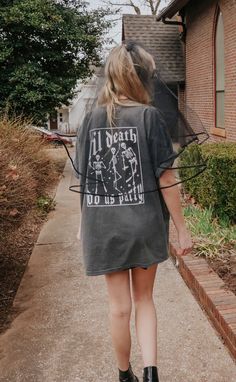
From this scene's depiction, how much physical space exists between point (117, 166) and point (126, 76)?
1.41 ft

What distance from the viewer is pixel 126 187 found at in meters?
2.14

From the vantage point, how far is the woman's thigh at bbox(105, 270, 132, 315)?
2.25m

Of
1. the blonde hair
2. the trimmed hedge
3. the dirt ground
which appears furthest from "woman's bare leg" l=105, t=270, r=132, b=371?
the trimmed hedge

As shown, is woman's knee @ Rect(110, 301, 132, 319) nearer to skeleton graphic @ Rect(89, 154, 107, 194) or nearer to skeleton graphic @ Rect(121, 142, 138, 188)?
skeleton graphic @ Rect(89, 154, 107, 194)

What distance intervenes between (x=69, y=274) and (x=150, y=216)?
8.88 feet

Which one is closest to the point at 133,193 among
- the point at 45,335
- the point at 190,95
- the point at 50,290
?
the point at 45,335

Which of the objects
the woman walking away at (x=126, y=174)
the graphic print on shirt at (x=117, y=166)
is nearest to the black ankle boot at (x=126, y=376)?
the woman walking away at (x=126, y=174)

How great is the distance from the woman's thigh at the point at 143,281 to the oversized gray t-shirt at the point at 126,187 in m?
0.11

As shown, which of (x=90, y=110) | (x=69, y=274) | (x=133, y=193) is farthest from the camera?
(x=69, y=274)

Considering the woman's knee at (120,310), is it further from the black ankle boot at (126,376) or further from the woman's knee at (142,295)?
the black ankle boot at (126,376)

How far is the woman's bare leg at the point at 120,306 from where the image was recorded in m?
2.27

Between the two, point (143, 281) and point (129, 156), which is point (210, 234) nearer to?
point (143, 281)

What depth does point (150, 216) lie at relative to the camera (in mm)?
2152

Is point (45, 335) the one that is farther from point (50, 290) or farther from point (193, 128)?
point (193, 128)
